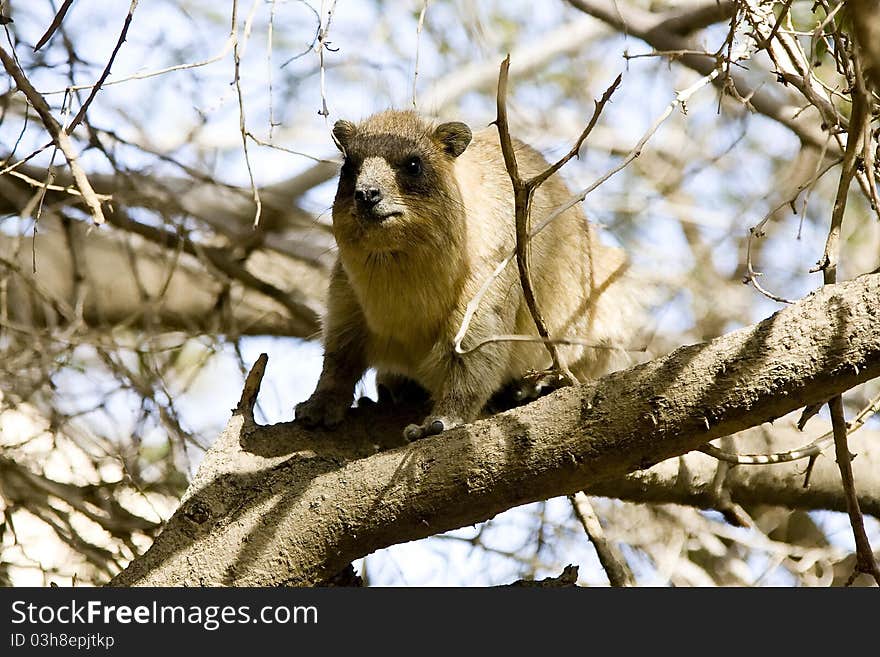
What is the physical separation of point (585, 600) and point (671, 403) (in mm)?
963

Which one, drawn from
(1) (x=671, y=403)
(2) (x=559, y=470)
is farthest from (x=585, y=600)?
(1) (x=671, y=403)

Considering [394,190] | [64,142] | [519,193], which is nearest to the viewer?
[64,142]

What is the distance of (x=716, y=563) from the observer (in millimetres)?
6879

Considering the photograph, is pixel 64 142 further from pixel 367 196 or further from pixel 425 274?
pixel 425 274

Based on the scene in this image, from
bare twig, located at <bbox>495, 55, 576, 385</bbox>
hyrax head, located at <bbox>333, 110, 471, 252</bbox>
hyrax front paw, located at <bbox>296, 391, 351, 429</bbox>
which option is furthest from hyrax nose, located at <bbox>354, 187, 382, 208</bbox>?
bare twig, located at <bbox>495, 55, 576, 385</bbox>

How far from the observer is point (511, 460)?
10.9 feet

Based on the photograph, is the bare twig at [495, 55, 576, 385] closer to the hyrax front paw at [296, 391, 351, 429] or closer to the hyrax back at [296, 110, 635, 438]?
the hyrax back at [296, 110, 635, 438]

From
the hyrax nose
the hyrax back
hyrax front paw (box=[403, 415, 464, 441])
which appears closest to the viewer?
hyrax front paw (box=[403, 415, 464, 441])

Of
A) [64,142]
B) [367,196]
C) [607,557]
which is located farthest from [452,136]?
[64,142]

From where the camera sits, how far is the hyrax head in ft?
14.7

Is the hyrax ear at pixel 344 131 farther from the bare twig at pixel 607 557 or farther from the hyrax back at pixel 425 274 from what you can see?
the bare twig at pixel 607 557

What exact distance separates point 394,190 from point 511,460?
5.42ft

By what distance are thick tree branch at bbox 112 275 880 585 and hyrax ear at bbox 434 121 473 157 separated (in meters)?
1.70

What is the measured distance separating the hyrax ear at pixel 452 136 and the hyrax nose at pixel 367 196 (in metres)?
0.59
